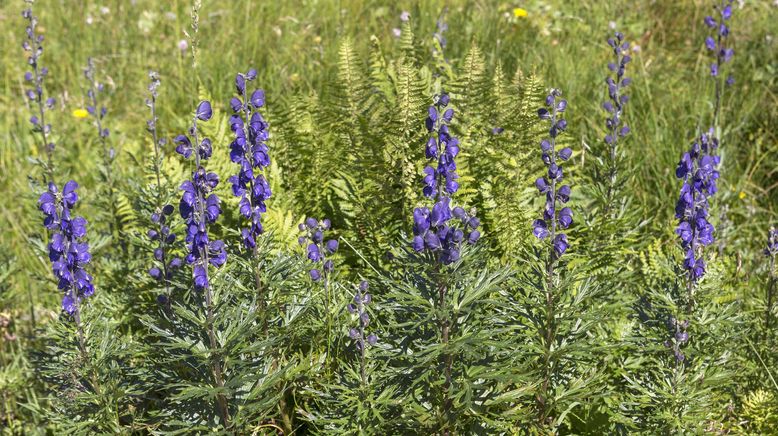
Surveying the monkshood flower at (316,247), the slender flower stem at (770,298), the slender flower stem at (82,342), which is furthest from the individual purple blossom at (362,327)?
the slender flower stem at (770,298)

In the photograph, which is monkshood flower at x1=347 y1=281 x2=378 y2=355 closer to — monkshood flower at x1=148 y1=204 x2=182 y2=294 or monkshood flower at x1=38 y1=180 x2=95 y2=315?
monkshood flower at x1=148 y1=204 x2=182 y2=294

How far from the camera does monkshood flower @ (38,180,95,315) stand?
3002 millimetres

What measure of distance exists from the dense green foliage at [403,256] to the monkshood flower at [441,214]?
3.9 inches

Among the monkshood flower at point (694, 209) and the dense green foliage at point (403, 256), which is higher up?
the monkshood flower at point (694, 209)

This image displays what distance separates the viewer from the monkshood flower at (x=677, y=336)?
3.12 meters

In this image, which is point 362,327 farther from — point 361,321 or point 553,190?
point 553,190

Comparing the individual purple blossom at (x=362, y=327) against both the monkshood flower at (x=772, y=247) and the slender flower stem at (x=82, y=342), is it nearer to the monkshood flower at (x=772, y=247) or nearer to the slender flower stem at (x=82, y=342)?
the slender flower stem at (x=82, y=342)

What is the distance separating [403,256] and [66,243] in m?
1.28

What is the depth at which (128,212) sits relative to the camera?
454 cm

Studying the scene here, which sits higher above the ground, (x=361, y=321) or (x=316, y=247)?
(x=316, y=247)

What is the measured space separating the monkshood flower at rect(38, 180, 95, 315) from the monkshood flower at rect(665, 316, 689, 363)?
7.48 ft

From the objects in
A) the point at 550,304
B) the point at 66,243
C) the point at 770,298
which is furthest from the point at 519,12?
the point at 66,243

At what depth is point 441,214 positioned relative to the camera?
2746 millimetres

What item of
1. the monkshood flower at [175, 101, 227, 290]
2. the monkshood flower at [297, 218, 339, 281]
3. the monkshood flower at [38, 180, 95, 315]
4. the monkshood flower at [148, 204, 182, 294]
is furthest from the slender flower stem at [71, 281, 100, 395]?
the monkshood flower at [297, 218, 339, 281]
